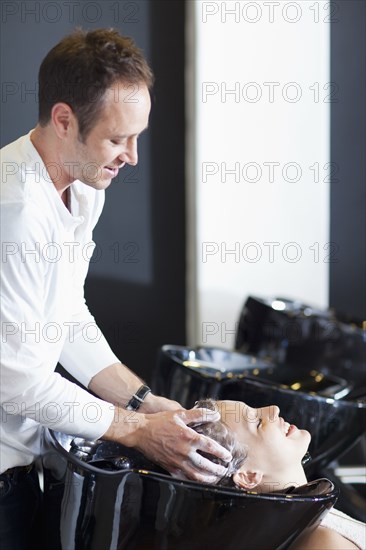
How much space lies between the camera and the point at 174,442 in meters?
1.73

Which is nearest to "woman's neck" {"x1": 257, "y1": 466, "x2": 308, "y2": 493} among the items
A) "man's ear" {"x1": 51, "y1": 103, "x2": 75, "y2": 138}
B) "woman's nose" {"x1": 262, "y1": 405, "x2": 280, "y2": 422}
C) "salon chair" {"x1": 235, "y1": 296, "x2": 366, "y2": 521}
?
"woman's nose" {"x1": 262, "y1": 405, "x2": 280, "y2": 422}

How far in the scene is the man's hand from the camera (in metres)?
1.72

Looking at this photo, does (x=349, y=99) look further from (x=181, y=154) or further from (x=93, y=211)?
(x=93, y=211)

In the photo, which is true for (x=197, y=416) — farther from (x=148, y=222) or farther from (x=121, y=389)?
(x=148, y=222)

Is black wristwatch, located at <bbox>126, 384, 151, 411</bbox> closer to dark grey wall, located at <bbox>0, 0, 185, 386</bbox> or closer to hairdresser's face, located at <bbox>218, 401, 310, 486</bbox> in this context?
hairdresser's face, located at <bbox>218, 401, 310, 486</bbox>

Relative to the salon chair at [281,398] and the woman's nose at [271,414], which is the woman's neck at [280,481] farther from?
the salon chair at [281,398]

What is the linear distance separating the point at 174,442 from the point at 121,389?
282 mm

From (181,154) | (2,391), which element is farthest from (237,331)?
(2,391)

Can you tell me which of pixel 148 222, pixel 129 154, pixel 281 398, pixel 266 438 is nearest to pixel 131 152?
pixel 129 154

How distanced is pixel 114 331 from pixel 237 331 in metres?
0.44

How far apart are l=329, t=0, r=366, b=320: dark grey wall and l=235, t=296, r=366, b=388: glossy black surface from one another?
1.37 ft

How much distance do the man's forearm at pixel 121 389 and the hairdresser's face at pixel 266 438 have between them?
14 centimetres

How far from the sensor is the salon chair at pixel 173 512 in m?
1.62

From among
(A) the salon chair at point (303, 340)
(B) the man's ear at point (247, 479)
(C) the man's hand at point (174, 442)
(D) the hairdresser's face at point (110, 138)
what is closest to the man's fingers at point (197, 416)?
(C) the man's hand at point (174, 442)
